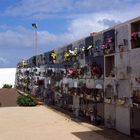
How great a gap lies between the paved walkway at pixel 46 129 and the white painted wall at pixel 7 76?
95.3 ft

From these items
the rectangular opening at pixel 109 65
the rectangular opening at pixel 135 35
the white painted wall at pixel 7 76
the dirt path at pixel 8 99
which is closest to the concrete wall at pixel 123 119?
the rectangular opening at pixel 109 65

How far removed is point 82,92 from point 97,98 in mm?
1959

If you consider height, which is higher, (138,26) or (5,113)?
(138,26)

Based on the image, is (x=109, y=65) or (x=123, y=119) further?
(x=109, y=65)

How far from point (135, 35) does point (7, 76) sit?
36666mm

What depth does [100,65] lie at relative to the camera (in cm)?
1465

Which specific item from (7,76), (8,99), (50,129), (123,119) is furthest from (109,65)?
(7,76)

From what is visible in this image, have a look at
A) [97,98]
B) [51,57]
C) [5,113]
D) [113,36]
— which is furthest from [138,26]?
[51,57]

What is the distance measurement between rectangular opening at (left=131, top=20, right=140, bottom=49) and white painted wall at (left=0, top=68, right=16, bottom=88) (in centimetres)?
3528

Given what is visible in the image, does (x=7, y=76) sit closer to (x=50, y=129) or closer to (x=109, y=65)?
(x=109, y=65)

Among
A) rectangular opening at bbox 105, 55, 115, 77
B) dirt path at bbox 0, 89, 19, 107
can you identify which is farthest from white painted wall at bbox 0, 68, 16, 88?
rectangular opening at bbox 105, 55, 115, 77

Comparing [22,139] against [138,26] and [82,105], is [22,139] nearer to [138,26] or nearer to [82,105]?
[138,26]

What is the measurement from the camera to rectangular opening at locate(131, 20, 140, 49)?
37.2 feet

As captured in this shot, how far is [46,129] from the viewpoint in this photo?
1338cm
